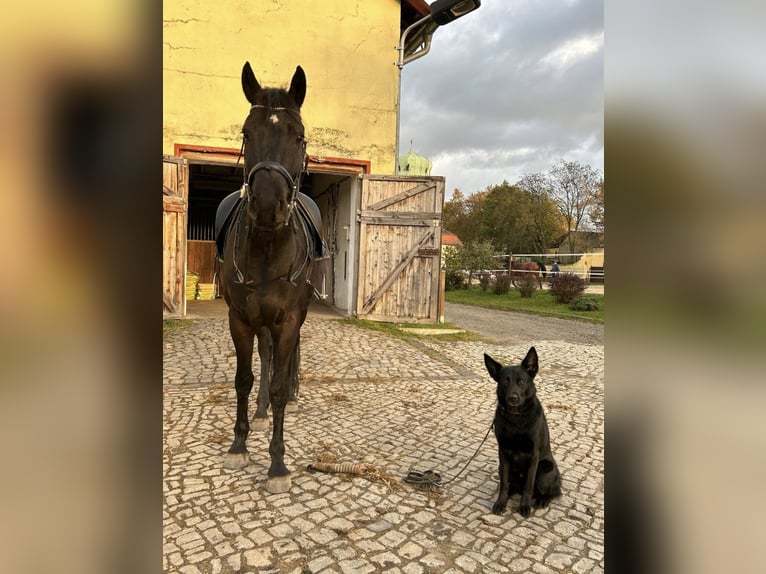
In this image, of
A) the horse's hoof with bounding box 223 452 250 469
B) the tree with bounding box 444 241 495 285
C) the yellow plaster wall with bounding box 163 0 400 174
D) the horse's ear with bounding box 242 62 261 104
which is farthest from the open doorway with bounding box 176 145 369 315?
the tree with bounding box 444 241 495 285

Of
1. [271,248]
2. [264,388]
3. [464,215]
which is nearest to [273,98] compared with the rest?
[271,248]

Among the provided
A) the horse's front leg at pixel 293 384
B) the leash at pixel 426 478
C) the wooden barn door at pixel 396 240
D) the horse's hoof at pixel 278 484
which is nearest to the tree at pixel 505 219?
the wooden barn door at pixel 396 240

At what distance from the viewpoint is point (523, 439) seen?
8.88ft

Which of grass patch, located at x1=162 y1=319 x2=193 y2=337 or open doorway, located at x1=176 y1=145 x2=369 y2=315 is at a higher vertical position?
open doorway, located at x1=176 y1=145 x2=369 y2=315

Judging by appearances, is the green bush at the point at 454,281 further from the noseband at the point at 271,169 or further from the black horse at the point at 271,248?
the noseband at the point at 271,169

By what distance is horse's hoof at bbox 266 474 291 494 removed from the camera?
2.97 meters

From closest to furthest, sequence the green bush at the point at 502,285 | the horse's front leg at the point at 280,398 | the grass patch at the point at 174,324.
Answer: the horse's front leg at the point at 280,398, the grass patch at the point at 174,324, the green bush at the point at 502,285

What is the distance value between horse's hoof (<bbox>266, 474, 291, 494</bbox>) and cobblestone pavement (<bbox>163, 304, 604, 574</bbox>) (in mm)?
52

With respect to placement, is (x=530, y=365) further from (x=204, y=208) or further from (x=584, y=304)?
(x=204, y=208)

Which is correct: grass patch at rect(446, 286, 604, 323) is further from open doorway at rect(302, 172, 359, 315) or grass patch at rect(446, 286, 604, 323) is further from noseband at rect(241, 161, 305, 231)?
noseband at rect(241, 161, 305, 231)

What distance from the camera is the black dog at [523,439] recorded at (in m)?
2.70

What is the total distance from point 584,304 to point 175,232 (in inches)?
494

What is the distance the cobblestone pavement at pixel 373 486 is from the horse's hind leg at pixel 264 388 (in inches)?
7.7
